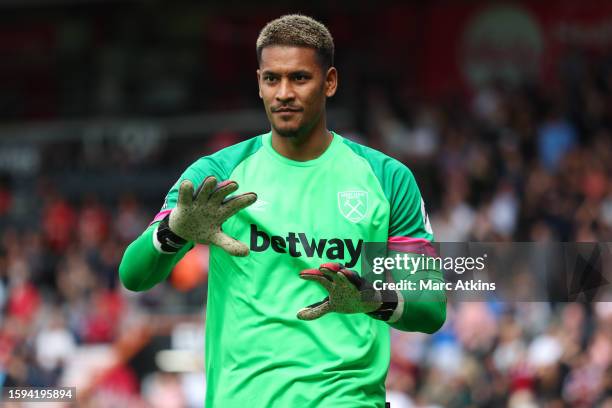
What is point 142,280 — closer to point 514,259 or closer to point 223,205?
point 223,205

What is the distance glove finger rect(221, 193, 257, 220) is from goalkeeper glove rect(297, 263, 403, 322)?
29 centimetres

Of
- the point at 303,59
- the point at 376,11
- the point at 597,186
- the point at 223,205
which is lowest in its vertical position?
the point at 223,205

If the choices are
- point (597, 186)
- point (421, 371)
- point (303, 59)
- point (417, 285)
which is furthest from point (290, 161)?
point (597, 186)

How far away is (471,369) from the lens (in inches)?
425

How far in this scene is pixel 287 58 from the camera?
4.43 metres

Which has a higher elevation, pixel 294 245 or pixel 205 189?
pixel 205 189

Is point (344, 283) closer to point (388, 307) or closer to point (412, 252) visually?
point (388, 307)

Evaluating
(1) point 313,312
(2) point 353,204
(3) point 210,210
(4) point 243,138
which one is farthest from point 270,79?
(4) point 243,138

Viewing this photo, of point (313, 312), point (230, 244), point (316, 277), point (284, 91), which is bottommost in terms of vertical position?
point (313, 312)

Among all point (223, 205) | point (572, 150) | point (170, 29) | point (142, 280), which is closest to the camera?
point (223, 205)

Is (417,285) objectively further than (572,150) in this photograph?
No

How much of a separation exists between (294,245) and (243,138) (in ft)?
49.2

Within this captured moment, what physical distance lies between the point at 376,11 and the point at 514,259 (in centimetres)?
1656

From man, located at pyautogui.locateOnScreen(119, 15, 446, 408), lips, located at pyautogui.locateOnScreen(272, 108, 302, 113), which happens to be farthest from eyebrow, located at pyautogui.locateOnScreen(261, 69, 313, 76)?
lips, located at pyautogui.locateOnScreen(272, 108, 302, 113)
